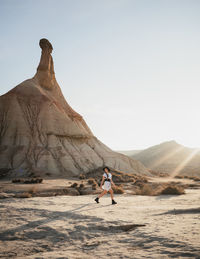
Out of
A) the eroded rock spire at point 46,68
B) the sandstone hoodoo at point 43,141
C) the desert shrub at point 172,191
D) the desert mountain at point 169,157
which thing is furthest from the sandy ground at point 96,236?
the desert mountain at point 169,157

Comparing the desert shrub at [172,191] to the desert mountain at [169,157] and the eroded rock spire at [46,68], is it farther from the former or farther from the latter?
the desert mountain at [169,157]

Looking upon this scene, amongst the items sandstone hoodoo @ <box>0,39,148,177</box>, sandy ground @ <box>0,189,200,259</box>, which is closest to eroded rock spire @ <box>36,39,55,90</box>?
sandstone hoodoo @ <box>0,39,148,177</box>

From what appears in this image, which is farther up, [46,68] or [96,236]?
[46,68]

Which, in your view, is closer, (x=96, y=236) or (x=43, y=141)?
(x=96, y=236)

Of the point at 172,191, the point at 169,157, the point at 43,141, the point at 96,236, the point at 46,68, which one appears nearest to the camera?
the point at 96,236

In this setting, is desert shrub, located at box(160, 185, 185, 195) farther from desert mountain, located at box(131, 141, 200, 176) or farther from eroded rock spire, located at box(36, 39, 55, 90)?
desert mountain, located at box(131, 141, 200, 176)

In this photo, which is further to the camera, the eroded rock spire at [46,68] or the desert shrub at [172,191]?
the eroded rock spire at [46,68]

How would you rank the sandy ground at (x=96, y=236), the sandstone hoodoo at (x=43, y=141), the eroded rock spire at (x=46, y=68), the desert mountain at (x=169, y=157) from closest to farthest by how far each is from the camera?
the sandy ground at (x=96, y=236) < the sandstone hoodoo at (x=43, y=141) < the eroded rock spire at (x=46, y=68) < the desert mountain at (x=169, y=157)

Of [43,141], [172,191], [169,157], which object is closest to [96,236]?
[172,191]

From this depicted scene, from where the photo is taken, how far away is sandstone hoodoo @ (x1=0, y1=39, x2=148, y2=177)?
29.6 meters

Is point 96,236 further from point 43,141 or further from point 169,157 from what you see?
point 169,157

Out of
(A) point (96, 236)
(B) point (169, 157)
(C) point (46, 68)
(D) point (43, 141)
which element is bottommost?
(B) point (169, 157)

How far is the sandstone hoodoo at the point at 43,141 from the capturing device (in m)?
29.6

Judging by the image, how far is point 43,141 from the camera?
33.6 meters
